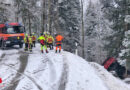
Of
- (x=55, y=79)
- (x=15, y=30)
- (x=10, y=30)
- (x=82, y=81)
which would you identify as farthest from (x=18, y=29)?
(x=82, y=81)

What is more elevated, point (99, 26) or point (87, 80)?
point (99, 26)

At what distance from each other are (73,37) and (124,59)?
13837mm

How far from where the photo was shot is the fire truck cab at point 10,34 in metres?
17.8

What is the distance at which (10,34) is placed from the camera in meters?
17.8

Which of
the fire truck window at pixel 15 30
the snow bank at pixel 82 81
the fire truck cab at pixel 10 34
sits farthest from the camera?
the fire truck window at pixel 15 30

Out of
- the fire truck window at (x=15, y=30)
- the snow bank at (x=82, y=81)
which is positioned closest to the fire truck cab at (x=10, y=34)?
the fire truck window at (x=15, y=30)

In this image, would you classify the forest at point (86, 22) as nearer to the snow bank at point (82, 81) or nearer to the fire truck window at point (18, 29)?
the fire truck window at point (18, 29)

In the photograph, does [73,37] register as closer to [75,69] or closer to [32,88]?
[75,69]

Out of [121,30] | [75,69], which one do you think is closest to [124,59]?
[121,30]

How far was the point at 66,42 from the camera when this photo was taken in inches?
1188

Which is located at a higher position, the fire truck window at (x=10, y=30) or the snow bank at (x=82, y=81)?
the fire truck window at (x=10, y=30)

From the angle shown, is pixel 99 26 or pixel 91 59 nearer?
pixel 99 26

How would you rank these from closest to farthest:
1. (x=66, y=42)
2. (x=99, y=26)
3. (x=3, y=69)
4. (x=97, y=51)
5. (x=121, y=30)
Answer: (x=3, y=69)
(x=121, y=30)
(x=66, y=42)
(x=99, y=26)
(x=97, y=51)

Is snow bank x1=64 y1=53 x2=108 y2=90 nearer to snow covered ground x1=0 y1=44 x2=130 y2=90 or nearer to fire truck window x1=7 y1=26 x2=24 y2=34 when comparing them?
snow covered ground x1=0 y1=44 x2=130 y2=90
